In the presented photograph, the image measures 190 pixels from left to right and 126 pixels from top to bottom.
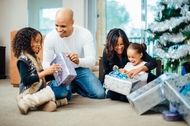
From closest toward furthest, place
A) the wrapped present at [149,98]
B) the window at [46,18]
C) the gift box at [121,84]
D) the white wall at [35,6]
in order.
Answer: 1. the wrapped present at [149,98]
2. the gift box at [121,84]
3. the white wall at [35,6]
4. the window at [46,18]

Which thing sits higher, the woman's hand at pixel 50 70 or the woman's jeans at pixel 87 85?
the woman's hand at pixel 50 70

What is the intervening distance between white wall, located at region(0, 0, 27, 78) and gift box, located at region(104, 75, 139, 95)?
2.49m

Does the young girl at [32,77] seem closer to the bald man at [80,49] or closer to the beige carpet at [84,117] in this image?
the beige carpet at [84,117]

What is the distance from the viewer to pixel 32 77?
1.29 metres

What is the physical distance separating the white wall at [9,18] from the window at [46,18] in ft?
7.99

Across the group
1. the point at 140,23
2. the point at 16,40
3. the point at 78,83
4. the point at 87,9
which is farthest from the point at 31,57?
the point at 140,23

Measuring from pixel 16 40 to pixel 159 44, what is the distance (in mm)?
1118

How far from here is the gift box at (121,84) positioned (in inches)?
54.6

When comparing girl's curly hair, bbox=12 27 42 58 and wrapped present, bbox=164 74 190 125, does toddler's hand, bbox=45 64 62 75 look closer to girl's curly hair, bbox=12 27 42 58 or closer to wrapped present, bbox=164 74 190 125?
girl's curly hair, bbox=12 27 42 58

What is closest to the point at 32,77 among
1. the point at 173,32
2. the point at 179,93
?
the point at 179,93

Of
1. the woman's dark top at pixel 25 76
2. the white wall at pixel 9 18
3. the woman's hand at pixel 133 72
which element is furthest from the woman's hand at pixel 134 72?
the white wall at pixel 9 18

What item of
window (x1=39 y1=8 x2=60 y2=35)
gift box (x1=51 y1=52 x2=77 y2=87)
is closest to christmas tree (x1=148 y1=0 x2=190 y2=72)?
gift box (x1=51 y1=52 x2=77 y2=87)

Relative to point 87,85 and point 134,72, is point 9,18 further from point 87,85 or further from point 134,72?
point 134,72

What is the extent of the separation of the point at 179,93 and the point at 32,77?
2.95ft
